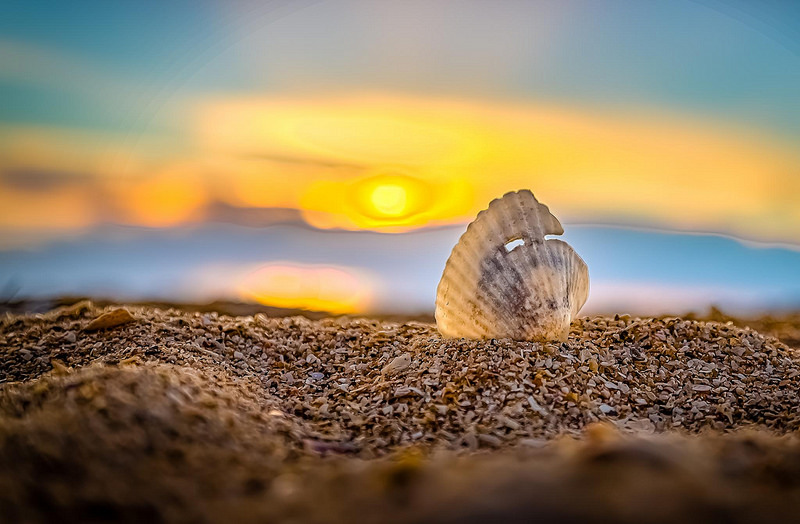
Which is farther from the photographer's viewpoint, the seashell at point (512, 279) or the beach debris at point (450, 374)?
the seashell at point (512, 279)

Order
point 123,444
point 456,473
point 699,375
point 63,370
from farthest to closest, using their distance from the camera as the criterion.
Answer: point 699,375, point 63,370, point 123,444, point 456,473

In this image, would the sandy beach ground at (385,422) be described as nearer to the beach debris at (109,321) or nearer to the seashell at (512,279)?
the beach debris at (109,321)

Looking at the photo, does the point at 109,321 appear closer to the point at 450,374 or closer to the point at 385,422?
the point at 385,422

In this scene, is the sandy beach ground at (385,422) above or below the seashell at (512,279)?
below

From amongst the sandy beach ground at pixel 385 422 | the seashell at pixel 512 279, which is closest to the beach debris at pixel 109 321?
the sandy beach ground at pixel 385 422

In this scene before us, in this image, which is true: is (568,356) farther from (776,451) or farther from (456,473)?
(456,473)

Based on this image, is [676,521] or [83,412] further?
[83,412]

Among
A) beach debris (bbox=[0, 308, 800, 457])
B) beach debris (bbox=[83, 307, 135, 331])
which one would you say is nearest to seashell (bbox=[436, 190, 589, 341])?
beach debris (bbox=[0, 308, 800, 457])

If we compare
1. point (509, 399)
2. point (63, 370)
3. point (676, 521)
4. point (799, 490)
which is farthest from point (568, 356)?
point (63, 370)
